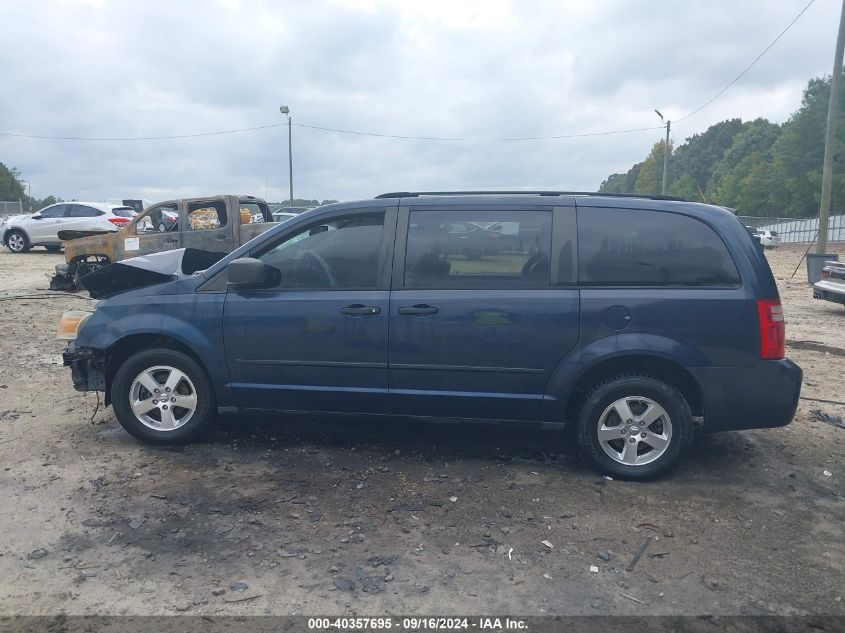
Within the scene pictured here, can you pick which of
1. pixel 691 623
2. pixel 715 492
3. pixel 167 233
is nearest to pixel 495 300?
pixel 715 492

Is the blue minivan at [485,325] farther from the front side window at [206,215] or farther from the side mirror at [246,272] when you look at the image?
the front side window at [206,215]

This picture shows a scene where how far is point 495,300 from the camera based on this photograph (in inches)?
168

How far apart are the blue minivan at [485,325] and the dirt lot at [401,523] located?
1.25 feet

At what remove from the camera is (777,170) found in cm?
5900

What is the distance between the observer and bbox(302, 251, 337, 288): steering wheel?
15.0 ft

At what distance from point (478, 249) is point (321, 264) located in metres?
1.11

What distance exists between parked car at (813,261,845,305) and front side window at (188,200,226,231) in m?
10.6

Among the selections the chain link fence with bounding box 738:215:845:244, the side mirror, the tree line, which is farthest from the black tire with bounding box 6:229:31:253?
the chain link fence with bounding box 738:215:845:244

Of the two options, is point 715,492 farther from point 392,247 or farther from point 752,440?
point 392,247

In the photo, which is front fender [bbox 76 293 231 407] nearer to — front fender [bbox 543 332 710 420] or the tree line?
front fender [bbox 543 332 710 420]

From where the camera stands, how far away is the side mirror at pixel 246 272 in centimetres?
443

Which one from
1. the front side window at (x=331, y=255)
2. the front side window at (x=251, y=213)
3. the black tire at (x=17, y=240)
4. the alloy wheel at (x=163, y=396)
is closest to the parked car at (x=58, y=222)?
the black tire at (x=17, y=240)

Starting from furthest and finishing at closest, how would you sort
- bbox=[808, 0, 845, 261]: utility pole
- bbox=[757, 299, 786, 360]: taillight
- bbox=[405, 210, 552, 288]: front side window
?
bbox=[808, 0, 845, 261]: utility pole < bbox=[405, 210, 552, 288]: front side window < bbox=[757, 299, 786, 360]: taillight

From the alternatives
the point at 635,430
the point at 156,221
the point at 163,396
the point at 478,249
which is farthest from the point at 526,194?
the point at 156,221
